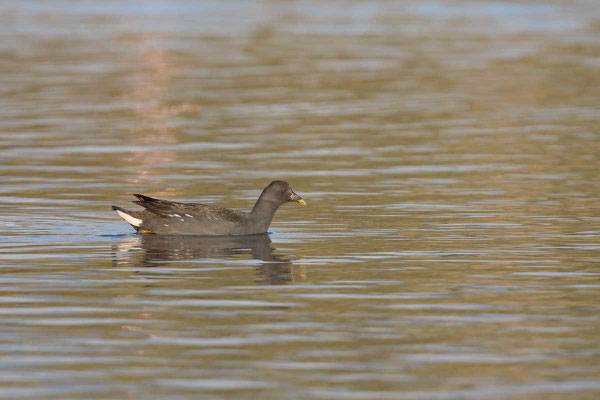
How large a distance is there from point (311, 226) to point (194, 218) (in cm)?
217

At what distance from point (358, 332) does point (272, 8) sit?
6975 centimetres

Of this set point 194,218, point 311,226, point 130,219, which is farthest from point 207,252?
point 311,226

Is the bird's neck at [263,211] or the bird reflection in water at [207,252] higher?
the bird's neck at [263,211]

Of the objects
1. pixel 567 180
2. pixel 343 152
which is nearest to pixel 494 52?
pixel 343 152

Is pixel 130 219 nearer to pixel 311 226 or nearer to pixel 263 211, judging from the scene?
pixel 263 211

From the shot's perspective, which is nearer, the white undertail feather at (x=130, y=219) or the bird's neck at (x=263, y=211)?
the white undertail feather at (x=130, y=219)

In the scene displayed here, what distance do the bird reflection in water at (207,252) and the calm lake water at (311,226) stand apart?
0.22 feet

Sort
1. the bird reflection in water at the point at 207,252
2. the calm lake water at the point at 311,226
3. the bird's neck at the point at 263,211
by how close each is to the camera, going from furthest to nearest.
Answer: the bird's neck at the point at 263,211
the bird reflection in water at the point at 207,252
the calm lake water at the point at 311,226

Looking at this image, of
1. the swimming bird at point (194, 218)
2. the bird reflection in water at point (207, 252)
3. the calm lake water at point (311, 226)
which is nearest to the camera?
the calm lake water at point (311, 226)

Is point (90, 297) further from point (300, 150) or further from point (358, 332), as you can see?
point (300, 150)

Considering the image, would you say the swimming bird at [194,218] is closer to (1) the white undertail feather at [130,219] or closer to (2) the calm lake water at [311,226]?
(1) the white undertail feather at [130,219]

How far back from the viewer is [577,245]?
18.7 metres

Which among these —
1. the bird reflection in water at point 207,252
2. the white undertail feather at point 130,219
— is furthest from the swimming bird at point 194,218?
the bird reflection in water at point 207,252

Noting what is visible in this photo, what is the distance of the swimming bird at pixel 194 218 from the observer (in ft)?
64.3
